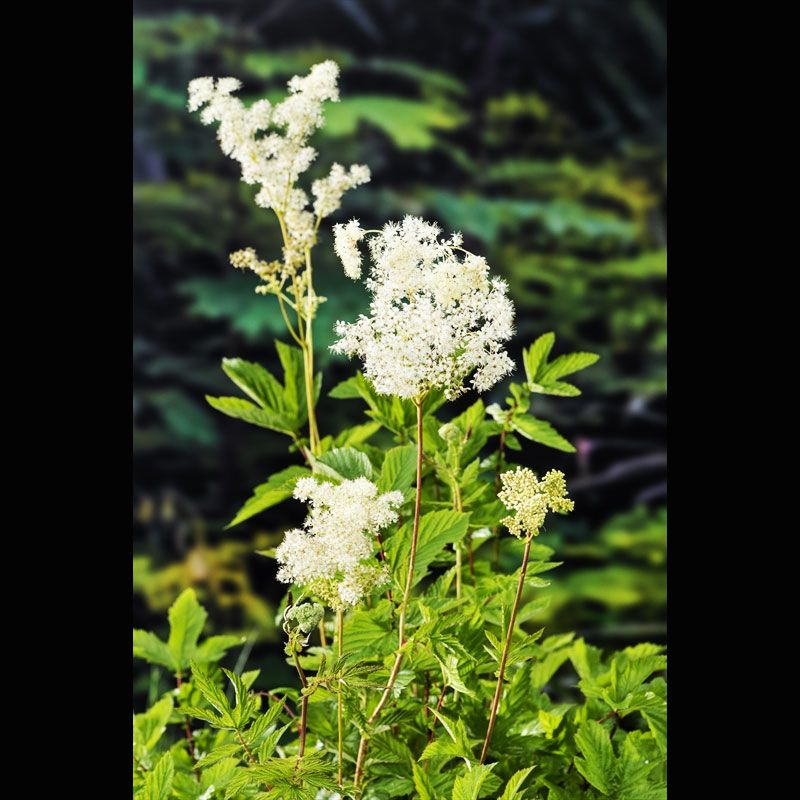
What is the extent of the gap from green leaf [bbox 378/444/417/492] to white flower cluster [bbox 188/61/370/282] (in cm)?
26

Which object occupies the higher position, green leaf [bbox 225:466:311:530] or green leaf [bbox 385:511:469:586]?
green leaf [bbox 225:466:311:530]

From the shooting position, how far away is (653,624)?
3.15 meters

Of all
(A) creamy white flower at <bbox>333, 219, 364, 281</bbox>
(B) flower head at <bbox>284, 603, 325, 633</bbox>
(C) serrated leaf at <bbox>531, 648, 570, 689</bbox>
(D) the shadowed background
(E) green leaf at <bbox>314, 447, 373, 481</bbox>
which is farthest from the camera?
(D) the shadowed background

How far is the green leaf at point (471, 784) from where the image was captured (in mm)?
902

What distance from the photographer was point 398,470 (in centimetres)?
108

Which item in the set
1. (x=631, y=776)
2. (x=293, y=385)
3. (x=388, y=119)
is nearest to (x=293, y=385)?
(x=293, y=385)

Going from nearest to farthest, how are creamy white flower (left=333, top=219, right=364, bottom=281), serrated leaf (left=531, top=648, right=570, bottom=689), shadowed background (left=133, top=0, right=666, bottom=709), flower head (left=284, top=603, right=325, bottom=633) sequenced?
flower head (left=284, top=603, right=325, bottom=633) → creamy white flower (left=333, top=219, right=364, bottom=281) → serrated leaf (left=531, top=648, right=570, bottom=689) → shadowed background (left=133, top=0, right=666, bottom=709)

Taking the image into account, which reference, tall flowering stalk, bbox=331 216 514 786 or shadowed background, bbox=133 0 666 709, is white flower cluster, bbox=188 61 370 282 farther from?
shadowed background, bbox=133 0 666 709

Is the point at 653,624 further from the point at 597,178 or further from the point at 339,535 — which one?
the point at 339,535

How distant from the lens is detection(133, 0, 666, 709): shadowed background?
301 centimetres

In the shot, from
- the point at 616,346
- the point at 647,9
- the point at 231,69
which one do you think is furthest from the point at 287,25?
the point at 616,346

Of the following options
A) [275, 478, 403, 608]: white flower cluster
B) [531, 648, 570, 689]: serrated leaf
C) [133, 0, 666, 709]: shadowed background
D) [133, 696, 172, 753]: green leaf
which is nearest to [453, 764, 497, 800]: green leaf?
[275, 478, 403, 608]: white flower cluster

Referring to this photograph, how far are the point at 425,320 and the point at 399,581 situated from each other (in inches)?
11.8

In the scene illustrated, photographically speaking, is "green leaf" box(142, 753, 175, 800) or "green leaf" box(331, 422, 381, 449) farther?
"green leaf" box(331, 422, 381, 449)
